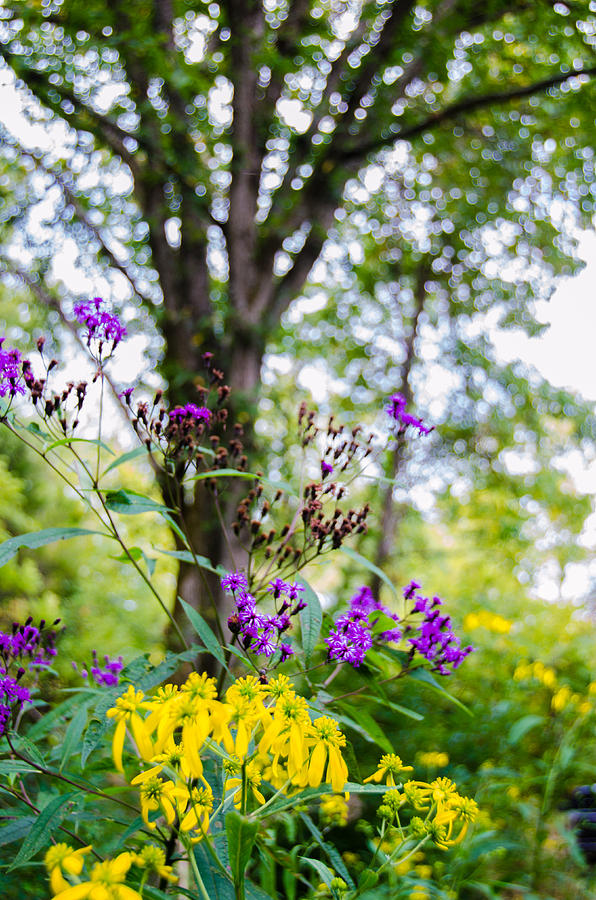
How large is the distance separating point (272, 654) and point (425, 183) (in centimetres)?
574

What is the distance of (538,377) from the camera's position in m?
5.87

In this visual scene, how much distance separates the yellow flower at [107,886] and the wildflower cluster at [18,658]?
39 cm

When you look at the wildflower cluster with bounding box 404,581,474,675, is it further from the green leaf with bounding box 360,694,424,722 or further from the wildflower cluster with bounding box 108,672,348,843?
the wildflower cluster with bounding box 108,672,348,843

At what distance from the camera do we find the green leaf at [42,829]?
760 millimetres

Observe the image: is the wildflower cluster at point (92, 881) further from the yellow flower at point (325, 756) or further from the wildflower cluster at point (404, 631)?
the wildflower cluster at point (404, 631)

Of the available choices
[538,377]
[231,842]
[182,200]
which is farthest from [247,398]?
[538,377]

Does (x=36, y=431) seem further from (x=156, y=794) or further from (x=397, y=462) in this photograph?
(x=397, y=462)

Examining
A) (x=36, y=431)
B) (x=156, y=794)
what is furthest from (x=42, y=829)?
(x=36, y=431)

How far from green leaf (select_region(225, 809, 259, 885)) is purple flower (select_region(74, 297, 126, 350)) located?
2.54 ft

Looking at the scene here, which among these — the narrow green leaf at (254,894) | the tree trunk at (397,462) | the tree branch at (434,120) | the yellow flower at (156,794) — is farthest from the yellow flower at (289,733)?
the tree trunk at (397,462)

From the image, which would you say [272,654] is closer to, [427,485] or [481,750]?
[481,750]

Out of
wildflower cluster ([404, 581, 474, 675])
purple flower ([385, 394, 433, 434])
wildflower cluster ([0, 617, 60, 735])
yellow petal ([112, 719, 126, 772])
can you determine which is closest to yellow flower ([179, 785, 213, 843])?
yellow petal ([112, 719, 126, 772])

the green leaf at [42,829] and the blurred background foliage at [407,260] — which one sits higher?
the blurred background foliage at [407,260]

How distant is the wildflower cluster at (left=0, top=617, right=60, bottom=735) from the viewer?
95 cm
